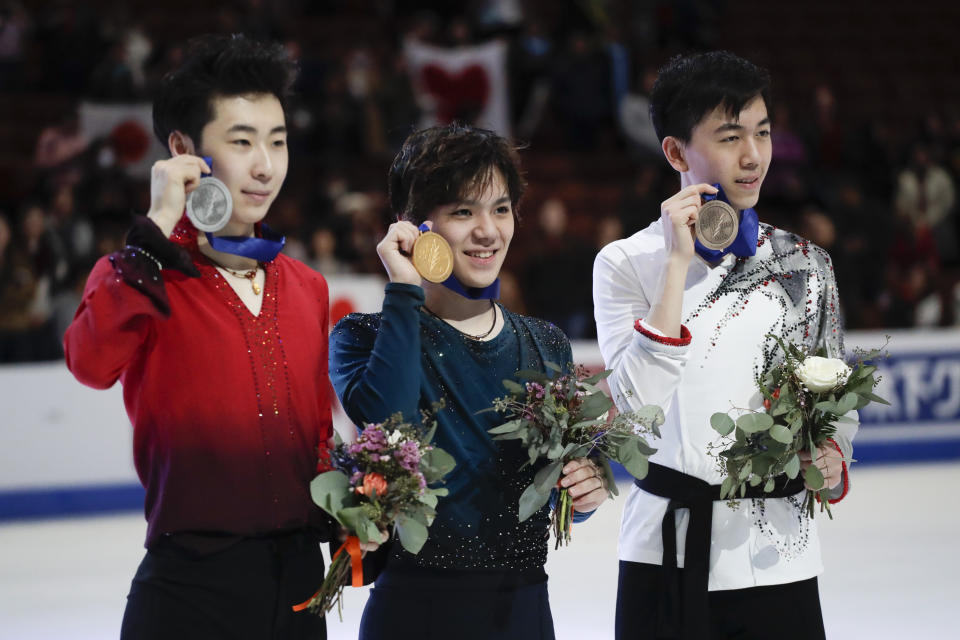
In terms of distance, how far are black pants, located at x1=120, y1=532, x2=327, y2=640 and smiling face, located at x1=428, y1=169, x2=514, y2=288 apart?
0.72 m

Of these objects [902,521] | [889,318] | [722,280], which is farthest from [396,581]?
[889,318]

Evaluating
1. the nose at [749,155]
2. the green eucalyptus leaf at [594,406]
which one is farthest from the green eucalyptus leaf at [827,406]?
the nose at [749,155]

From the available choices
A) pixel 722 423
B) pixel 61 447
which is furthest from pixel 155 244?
pixel 61 447

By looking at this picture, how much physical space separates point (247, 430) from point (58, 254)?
719cm

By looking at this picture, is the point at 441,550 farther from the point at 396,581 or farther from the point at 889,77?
the point at 889,77

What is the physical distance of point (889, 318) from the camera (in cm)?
1049

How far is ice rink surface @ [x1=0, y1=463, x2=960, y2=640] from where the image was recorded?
5379mm

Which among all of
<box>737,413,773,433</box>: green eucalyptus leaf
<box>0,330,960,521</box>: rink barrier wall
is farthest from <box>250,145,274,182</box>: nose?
<box>0,330,960,521</box>: rink barrier wall

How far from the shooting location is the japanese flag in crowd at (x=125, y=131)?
10906 mm

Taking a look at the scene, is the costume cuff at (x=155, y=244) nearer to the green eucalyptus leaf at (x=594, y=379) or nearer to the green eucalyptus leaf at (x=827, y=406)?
the green eucalyptus leaf at (x=594, y=379)

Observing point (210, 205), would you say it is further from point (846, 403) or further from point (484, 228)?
point (846, 403)

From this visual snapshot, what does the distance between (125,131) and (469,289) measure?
29.3 ft

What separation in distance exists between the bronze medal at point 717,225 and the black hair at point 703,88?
0.81ft

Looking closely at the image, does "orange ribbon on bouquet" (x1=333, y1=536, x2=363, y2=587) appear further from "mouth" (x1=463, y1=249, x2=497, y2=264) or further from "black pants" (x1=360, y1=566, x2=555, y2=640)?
"mouth" (x1=463, y1=249, x2=497, y2=264)
